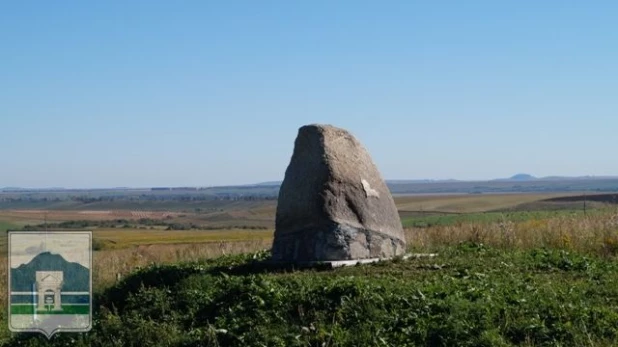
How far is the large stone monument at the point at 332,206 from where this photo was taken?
1424cm

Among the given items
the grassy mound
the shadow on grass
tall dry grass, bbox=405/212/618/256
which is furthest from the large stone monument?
tall dry grass, bbox=405/212/618/256

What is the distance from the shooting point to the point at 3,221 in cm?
6175

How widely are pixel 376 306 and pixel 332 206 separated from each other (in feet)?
13.0

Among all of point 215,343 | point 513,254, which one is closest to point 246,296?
point 215,343

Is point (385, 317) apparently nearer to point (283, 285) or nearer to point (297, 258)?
point (283, 285)

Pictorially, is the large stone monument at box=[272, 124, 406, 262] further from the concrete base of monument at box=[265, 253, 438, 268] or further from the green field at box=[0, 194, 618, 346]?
the green field at box=[0, 194, 618, 346]

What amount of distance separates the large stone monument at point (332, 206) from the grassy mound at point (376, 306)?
67 centimetres

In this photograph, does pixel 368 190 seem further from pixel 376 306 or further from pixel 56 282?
pixel 56 282

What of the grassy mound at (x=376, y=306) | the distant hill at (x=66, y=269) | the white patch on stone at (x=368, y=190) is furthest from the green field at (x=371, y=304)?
the white patch on stone at (x=368, y=190)

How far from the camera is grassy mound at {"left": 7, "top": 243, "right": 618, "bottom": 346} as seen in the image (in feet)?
31.4

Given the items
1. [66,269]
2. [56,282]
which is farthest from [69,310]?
[66,269]

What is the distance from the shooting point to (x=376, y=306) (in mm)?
10523

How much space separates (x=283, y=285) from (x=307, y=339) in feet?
6.81

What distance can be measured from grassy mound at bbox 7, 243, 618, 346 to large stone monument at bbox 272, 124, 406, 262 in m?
0.67
